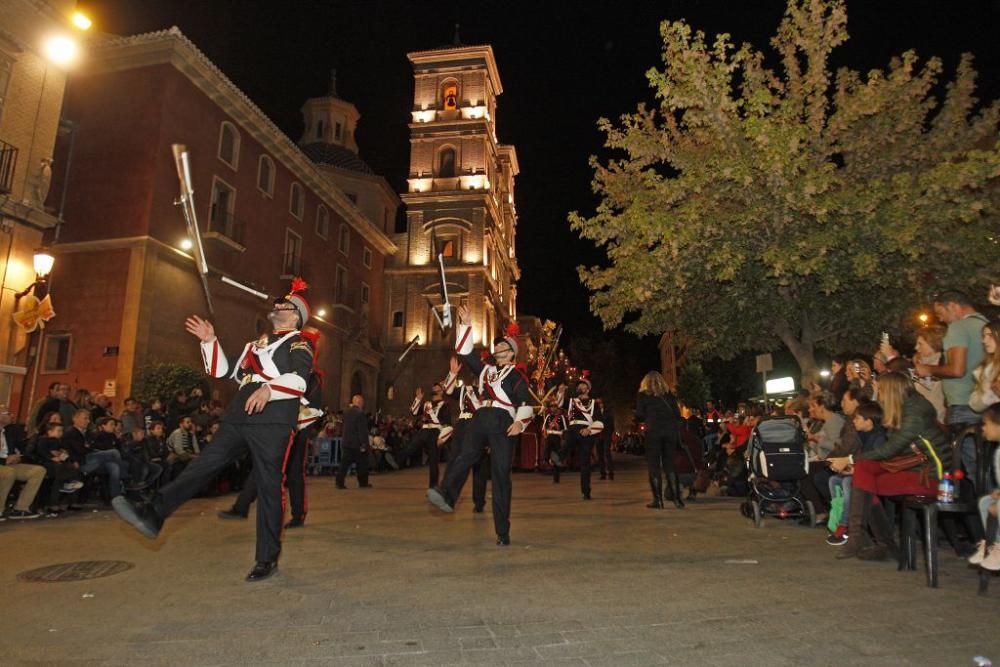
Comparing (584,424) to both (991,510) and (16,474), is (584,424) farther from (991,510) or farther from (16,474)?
(16,474)

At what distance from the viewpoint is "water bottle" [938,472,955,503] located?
5043 millimetres

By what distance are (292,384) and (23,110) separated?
647 inches

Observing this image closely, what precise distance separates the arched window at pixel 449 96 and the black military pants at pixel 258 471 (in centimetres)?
4830

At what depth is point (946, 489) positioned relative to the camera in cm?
506

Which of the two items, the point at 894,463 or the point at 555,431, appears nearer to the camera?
the point at 894,463

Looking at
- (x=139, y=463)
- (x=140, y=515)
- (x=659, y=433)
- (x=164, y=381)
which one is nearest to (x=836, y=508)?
(x=659, y=433)

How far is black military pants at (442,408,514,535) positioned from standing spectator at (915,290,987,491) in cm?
410

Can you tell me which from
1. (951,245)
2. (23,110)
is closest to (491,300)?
(23,110)

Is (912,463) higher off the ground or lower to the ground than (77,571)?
higher

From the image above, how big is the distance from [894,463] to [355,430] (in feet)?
33.0

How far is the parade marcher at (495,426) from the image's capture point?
6660 millimetres

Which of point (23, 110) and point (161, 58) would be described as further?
point (161, 58)

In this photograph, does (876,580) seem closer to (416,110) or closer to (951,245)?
(951,245)

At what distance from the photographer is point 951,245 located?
39.1ft
